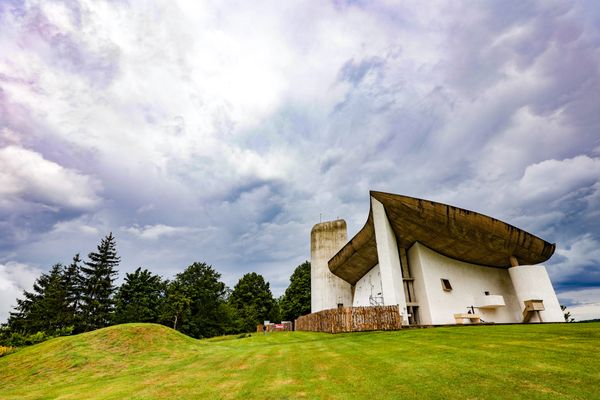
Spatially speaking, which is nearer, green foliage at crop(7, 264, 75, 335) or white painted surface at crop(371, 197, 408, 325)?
white painted surface at crop(371, 197, 408, 325)

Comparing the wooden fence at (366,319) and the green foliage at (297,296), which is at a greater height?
the green foliage at (297,296)

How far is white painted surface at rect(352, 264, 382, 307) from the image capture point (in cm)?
3001

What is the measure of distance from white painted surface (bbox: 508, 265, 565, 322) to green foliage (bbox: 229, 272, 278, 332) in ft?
151

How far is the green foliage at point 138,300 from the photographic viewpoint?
4891 cm

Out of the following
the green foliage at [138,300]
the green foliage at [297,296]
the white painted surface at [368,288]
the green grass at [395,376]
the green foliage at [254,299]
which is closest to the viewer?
the green grass at [395,376]

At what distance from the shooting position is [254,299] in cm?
6125

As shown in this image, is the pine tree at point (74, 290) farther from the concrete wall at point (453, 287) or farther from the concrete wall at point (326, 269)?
the concrete wall at point (453, 287)

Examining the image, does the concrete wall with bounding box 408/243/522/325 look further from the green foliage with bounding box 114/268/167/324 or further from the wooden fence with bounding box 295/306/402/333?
the green foliage with bounding box 114/268/167/324

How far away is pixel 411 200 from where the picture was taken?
2062 centimetres

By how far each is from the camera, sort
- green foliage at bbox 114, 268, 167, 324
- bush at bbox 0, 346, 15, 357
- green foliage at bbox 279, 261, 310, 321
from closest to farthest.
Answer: bush at bbox 0, 346, 15, 357, green foliage at bbox 114, 268, 167, 324, green foliage at bbox 279, 261, 310, 321

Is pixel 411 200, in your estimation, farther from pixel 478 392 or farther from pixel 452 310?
pixel 478 392

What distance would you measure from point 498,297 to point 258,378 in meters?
22.8

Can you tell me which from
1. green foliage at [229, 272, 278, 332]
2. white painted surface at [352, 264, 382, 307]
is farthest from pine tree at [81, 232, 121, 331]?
white painted surface at [352, 264, 382, 307]

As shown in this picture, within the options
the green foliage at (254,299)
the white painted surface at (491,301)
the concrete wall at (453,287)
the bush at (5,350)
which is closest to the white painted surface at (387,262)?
the concrete wall at (453,287)
